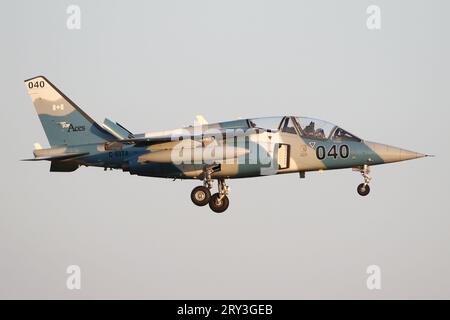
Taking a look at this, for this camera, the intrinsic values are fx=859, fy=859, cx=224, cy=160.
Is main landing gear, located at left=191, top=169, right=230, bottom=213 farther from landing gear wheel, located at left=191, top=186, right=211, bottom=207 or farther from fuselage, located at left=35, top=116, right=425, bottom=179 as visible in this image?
fuselage, located at left=35, top=116, right=425, bottom=179

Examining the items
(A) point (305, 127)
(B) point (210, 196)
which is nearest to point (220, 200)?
(B) point (210, 196)

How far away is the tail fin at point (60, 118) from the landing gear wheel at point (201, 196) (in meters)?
3.90

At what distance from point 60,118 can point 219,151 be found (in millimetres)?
6232

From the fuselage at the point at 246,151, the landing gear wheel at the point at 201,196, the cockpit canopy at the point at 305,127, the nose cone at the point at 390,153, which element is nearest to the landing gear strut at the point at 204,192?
the landing gear wheel at the point at 201,196

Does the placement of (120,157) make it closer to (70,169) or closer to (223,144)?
(70,169)

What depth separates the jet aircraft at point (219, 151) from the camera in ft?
92.8

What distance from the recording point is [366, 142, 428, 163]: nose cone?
95.8 feet

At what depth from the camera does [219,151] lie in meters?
28.0

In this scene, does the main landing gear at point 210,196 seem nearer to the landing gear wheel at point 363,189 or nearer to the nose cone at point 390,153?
the landing gear wheel at point 363,189

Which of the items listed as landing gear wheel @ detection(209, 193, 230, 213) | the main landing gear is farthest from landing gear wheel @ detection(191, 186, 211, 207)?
landing gear wheel @ detection(209, 193, 230, 213)

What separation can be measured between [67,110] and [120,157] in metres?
2.78

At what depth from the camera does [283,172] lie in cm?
2895

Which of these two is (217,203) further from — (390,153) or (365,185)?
(390,153)

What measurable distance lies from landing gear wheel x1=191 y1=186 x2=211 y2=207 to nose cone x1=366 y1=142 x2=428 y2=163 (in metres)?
5.75
